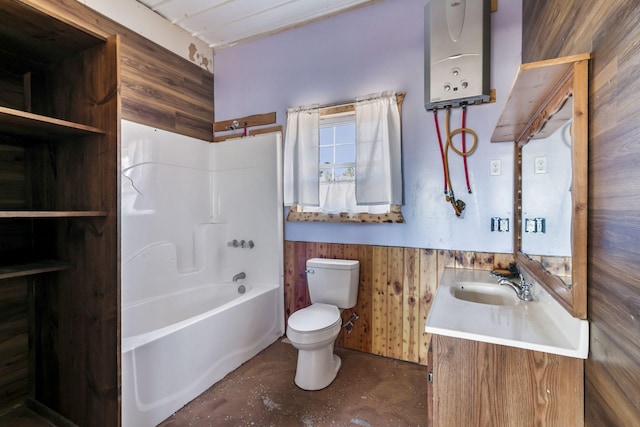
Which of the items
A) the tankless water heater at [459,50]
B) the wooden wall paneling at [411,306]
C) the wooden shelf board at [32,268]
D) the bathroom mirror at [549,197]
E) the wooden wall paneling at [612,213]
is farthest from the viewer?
the wooden wall paneling at [411,306]

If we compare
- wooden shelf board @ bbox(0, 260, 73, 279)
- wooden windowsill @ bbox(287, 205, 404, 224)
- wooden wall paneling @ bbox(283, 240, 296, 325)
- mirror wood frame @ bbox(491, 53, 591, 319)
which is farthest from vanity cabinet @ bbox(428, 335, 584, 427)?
wooden shelf board @ bbox(0, 260, 73, 279)

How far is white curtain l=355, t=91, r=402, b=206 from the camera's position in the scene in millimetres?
2162

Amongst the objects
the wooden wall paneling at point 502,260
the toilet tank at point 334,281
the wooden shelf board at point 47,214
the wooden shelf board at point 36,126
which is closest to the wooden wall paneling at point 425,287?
the wooden wall paneling at point 502,260

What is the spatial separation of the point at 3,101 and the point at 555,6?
280 cm

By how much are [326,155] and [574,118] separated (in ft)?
5.86

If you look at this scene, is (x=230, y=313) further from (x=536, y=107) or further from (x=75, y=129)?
(x=536, y=107)

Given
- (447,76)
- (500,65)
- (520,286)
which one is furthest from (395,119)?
(520,286)

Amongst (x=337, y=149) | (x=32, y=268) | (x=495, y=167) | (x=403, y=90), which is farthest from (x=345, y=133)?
(x=32, y=268)

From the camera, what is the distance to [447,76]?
1.89 m

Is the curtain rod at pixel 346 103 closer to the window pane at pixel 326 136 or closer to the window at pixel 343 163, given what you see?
the window at pixel 343 163

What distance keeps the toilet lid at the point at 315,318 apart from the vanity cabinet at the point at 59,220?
3.20 ft

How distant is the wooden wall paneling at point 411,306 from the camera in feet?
7.11

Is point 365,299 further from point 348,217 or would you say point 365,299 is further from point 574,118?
point 574,118

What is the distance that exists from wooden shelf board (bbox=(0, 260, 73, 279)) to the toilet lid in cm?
127
